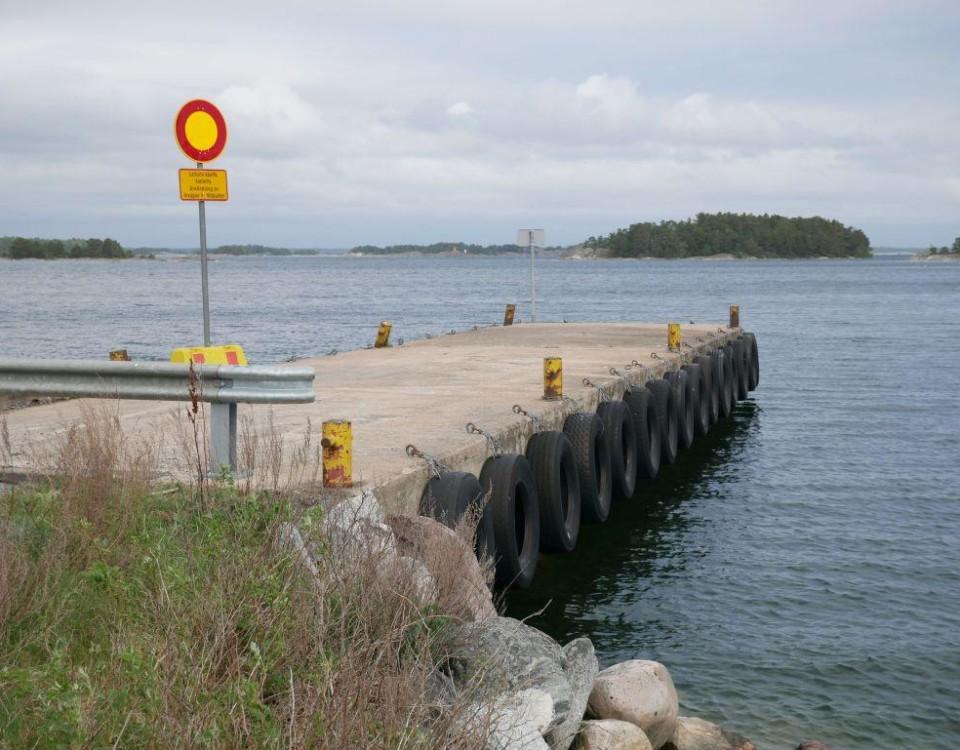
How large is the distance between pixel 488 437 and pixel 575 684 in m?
3.41

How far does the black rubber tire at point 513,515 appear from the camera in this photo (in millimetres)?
8930

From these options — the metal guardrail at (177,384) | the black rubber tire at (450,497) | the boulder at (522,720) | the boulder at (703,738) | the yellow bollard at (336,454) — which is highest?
the metal guardrail at (177,384)

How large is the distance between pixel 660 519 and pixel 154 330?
43.5 meters

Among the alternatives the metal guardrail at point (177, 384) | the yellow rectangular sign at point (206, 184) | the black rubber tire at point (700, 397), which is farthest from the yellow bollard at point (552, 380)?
the black rubber tire at point (700, 397)

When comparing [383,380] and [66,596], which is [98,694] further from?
[383,380]

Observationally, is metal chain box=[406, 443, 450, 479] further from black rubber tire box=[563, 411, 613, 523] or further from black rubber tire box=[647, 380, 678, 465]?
black rubber tire box=[647, 380, 678, 465]

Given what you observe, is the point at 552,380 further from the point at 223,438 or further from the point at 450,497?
the point at 223,438

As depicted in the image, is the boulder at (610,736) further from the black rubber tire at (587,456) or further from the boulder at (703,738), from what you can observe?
the black rubber tire at (587,456)

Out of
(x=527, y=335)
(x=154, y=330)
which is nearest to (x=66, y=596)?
(x=527, y=335)

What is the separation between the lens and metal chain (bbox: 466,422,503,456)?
9.53 m

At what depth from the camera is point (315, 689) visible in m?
3.86

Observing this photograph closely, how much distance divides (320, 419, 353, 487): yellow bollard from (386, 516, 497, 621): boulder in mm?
516

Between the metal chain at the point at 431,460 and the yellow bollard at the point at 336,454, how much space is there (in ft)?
3.87

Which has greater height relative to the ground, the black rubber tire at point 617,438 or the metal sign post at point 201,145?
the metal sign post at point 201,145
